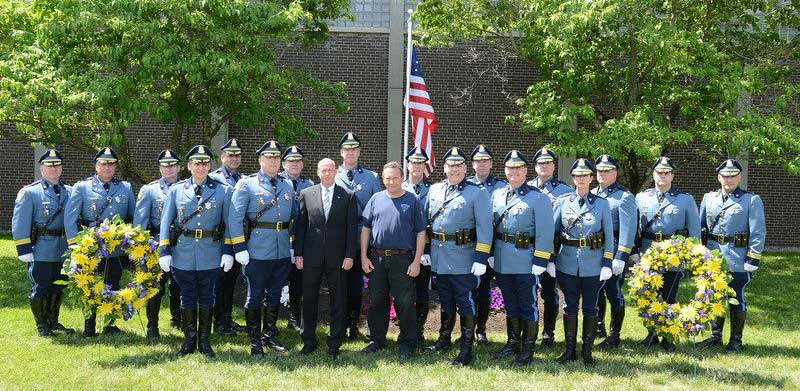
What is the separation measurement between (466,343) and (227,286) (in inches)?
118

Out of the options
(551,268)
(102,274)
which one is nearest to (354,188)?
(551,268)

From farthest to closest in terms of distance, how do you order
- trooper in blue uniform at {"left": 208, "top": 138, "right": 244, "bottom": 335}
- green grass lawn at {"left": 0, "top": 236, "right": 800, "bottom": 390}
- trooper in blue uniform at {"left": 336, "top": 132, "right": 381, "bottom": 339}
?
trooper in blue uniform at {"left": 208, "top": 138, "right": 244, "bottom": 335} < trooper in blue uniform at {"left": 336, "top": 132, "right": 381, "bottom": 339} < green grass lawn at {"left": 0, "top": 236, "right": 800, "bottom": 390}

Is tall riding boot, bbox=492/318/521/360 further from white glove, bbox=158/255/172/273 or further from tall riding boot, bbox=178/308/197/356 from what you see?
white glove, bbox=158/255/172/273

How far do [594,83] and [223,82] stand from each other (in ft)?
19.5

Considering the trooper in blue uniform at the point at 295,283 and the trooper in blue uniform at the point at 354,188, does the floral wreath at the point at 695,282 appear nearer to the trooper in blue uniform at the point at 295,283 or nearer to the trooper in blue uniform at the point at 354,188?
the trooper in blue uniform at the point at 354,188

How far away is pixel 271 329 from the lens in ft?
22.7

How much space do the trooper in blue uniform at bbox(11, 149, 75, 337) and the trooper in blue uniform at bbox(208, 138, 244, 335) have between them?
5.34 feet

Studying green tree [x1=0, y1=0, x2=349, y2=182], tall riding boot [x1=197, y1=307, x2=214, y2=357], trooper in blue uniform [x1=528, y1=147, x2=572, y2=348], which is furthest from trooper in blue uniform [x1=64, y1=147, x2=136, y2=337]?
trooper in blue uniform [x1=528, y1=147, x2=572, y2=348]

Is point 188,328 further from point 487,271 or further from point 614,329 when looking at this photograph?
point 614,329

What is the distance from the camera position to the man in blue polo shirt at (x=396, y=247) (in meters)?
6.41

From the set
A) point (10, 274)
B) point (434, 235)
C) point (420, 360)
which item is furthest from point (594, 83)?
point (10, 274)

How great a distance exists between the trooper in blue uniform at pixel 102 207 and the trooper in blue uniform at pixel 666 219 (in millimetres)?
5636

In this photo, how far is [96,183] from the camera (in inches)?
291

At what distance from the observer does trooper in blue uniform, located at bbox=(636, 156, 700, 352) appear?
274 inches
